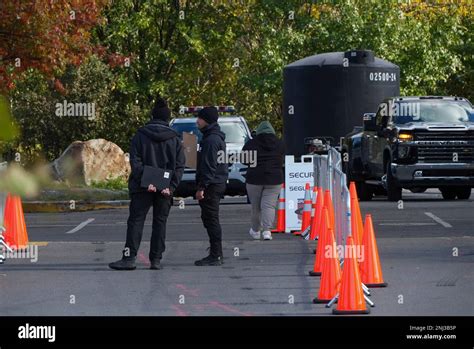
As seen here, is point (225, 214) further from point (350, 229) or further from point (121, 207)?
point (350, 229)

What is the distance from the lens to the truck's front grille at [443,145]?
26609mm

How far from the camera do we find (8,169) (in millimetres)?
4270

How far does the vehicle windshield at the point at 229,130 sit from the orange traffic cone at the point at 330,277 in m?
17.7

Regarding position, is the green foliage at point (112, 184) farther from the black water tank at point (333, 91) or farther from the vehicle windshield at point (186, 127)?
the black water tank at point (333, 91)

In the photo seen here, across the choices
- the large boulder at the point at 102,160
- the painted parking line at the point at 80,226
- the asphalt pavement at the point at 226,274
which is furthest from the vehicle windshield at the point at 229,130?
the asphalt pavement at the point at 226,274

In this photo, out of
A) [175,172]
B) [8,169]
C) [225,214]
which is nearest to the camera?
[8,169]

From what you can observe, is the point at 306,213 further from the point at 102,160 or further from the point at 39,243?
the point at 102,160

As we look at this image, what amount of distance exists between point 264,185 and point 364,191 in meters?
11.7

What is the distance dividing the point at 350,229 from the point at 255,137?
282 inches

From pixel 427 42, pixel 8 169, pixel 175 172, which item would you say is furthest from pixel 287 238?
pixel 427 42

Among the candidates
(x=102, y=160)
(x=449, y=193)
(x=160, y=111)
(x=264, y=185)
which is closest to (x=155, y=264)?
(x=160, y=111)

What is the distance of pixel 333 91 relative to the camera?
29.1 m

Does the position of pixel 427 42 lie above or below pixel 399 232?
above

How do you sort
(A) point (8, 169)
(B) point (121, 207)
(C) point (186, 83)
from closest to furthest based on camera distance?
(A) point (8, 169) → (B) point (121, 207) → (C) point (186, 83)
